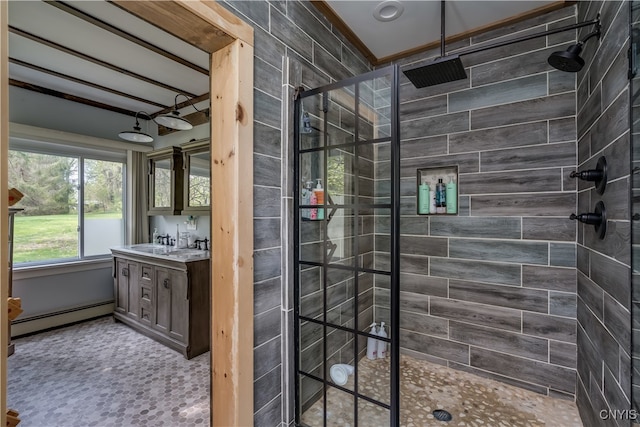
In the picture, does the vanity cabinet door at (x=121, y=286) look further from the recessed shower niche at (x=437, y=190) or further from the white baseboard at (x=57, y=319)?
the recessed shower niche at (x=437, y=190)

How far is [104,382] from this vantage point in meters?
2.15

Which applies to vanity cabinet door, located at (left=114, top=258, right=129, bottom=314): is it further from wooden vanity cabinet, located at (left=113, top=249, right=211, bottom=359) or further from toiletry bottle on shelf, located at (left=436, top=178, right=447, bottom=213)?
toiletry bottle on shelf, located at (left=436, top=178, right=447, bottom=213)

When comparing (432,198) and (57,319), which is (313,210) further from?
(57,319)

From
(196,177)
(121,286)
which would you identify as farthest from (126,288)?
(196,177)

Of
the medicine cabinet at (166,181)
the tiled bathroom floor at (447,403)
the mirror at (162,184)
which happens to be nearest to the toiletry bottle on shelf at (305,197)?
the tiled bathroom floor at (447,403)

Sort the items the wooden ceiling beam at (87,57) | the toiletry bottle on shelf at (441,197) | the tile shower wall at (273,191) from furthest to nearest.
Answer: the toiletry bottle on shelf at (441,197) < the wooden ceiling beam at (87,57) < the tile shower wall at (273,191)

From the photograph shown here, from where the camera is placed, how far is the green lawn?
3.02 meters

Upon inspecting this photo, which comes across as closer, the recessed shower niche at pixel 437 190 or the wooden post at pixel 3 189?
the wooden post at pixel 3 189

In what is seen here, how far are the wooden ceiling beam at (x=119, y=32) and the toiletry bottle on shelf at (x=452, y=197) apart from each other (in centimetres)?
240

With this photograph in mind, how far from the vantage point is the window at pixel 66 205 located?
305 cm

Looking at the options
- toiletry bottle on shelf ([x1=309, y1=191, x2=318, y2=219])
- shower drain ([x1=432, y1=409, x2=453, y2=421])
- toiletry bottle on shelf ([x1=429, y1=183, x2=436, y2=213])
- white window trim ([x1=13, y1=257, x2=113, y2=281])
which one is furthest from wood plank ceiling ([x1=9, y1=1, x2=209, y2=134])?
shower drain ([x1=432, y1=409, x2=453, y2=421])

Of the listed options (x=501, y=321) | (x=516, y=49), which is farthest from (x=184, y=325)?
(x=516, y=49)

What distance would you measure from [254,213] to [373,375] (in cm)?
102

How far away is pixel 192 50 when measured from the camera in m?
2.33
